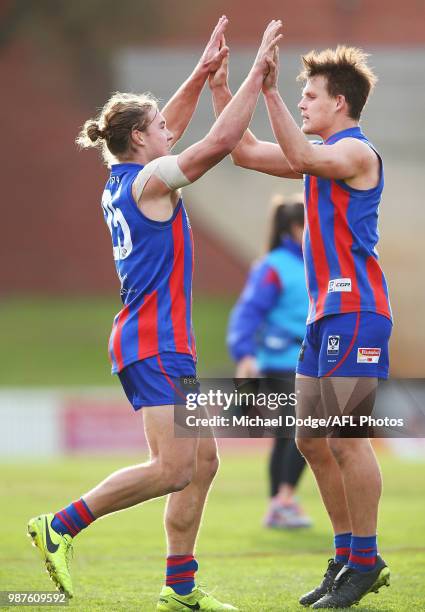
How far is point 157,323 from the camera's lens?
191 inches

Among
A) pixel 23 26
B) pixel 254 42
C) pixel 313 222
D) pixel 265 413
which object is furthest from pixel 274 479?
pixel 23 26

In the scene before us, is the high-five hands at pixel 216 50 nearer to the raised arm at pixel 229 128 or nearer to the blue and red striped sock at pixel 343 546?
the raised arm at pixel 229 128

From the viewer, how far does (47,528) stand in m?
4.71

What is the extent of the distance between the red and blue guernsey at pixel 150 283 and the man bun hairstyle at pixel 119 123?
0.18m

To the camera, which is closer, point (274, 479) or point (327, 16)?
point (274, 479)

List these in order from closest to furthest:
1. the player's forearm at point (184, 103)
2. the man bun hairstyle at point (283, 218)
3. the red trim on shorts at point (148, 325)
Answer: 1. the red trim on shorts at point (148, 325)
2. the player's forearm at point (184, 103)
3. the man bun hairstyle at point (283, 218)

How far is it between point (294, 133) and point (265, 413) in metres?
1.74

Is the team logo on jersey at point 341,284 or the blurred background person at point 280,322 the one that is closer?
the team logo on jersey at point 341,284

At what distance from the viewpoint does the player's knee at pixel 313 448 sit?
5.10 metres

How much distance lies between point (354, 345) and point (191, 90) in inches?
62.6

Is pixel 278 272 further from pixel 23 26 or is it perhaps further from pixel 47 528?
pixel 23 26

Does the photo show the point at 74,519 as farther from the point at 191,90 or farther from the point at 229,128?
the point at 191,90

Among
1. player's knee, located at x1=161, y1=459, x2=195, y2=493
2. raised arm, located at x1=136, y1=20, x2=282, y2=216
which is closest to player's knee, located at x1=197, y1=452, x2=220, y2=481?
player's knee, located at x1=161, y1=459, x2=195, y2=493

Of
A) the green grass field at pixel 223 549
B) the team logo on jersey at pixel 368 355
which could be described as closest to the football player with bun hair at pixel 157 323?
the green grass field at pixel 223 549
